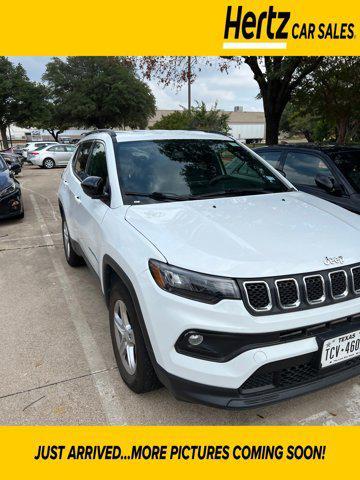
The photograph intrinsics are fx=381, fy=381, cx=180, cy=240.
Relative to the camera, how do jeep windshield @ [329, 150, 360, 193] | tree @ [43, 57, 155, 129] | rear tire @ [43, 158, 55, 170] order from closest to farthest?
jeep windshield @ [329, 150, 360, 193], rear tire @ [43, 158, 55, 170], tree @ [43, 57, 155, 129]

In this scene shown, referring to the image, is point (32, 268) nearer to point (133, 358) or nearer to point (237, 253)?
point (133, 358)

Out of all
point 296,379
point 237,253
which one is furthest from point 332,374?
point 237,253

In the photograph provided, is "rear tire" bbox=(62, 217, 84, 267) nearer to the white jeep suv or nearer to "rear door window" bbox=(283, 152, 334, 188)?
the white jeep suv

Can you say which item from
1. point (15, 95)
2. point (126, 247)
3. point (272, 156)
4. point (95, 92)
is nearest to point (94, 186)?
point (126, 247)

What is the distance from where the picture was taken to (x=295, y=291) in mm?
2170

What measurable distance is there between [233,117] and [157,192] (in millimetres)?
94188

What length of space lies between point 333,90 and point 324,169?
9.29 meters

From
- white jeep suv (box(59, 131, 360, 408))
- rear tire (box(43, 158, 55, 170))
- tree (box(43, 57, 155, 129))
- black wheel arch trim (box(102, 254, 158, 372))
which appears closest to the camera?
white jeep suv (box(59, 131, 360, 408))

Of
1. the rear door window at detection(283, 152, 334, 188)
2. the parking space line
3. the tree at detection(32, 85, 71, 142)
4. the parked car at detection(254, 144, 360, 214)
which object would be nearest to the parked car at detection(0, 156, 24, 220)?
the parking space line

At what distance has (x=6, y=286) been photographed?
16.2ft

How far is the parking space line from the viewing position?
8.78 feet

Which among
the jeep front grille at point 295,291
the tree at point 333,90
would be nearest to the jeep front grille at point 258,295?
the jeep front grille at point 295,291

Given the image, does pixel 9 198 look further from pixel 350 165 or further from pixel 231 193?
pixel 350 165

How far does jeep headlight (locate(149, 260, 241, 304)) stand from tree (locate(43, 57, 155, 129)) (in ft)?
137
